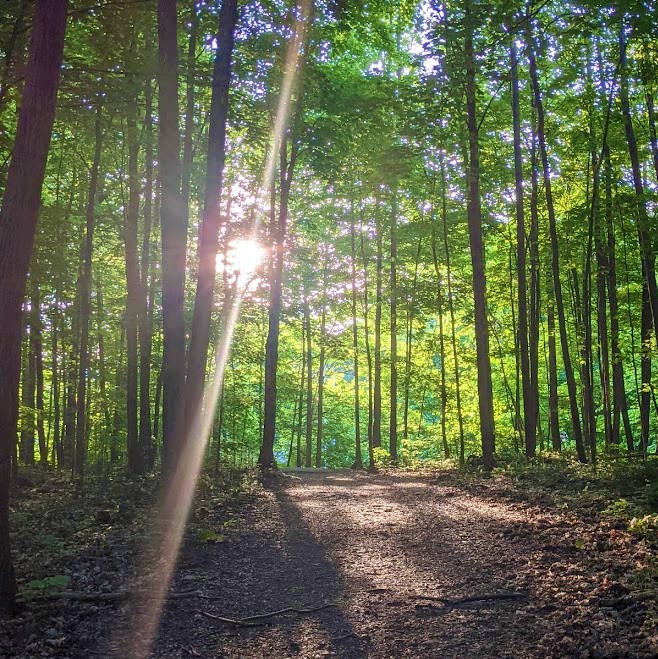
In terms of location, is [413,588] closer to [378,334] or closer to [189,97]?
[189,97]

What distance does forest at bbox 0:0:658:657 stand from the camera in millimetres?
4512

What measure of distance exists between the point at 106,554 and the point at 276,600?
2.29m

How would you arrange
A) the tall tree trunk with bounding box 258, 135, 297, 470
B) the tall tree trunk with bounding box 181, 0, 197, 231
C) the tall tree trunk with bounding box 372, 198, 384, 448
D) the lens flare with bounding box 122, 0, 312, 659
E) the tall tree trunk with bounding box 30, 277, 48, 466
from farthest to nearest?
the tall tree trunk with bounding box 372, 198, 384, 448 < the tall tree trunk with bounding box 258, 135, 297, 470 < the tall tree trunk with bounding box 30, 277, 48, 466 < the tall tree trunk with bounding box 181, 0, 197, 231 < the lens flare with bounding box 122, 0, 312, 659

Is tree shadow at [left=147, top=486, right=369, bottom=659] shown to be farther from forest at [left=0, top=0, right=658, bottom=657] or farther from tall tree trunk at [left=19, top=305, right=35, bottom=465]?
tall tree trunk at [left=19, top=305, right=35, bottom=465]

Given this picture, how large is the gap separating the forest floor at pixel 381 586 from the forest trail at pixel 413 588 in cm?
2

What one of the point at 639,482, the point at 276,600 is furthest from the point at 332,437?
the point at 276,600

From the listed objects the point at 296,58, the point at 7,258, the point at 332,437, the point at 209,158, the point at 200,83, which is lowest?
the point at 332,437

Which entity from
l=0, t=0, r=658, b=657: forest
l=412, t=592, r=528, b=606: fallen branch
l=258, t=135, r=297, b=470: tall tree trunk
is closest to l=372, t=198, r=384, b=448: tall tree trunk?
l=0, t=0, r=658, b=657: forest

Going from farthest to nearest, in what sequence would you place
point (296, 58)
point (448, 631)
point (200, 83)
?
point (296, 58)
point (200, 83)
point (448, 631)

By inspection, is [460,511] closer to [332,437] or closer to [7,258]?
[7,258]

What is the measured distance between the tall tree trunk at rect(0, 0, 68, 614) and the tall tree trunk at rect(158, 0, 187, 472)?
3780 mm

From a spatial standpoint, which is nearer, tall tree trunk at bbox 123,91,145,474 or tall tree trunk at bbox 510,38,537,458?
tall tree trunk at bbox 123,91,145,474

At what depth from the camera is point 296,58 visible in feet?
31.5

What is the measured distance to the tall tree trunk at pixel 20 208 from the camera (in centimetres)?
389
